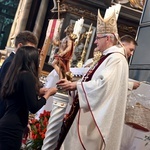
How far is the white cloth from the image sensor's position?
105 inches

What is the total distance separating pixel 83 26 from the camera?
7316 millimetres

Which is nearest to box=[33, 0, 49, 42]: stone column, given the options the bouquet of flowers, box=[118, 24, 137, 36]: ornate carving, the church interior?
the church interior

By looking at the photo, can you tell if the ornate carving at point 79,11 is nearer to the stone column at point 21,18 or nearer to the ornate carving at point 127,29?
the ornate carving at point 127,29

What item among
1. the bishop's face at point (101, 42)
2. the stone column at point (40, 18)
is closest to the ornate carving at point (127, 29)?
the stone column at point (40, 18)

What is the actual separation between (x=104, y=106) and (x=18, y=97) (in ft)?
2.18

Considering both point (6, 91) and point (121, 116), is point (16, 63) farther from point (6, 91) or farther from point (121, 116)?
point (121, 116)

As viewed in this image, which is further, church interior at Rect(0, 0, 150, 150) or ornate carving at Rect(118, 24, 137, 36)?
ornate carving at Rect(118, 24, 137, 36)

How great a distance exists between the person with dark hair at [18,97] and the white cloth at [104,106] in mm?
422

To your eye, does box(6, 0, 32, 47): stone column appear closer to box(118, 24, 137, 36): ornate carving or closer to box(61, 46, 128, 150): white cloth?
box(118, 24, 137, 36): ornate carving

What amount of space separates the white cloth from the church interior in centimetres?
40

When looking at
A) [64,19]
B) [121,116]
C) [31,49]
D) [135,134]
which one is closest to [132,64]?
[135,134]

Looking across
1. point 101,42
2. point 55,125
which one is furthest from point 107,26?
point 55,125

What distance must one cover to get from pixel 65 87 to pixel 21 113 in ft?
1.61

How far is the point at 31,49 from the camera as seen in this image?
2.54 m
